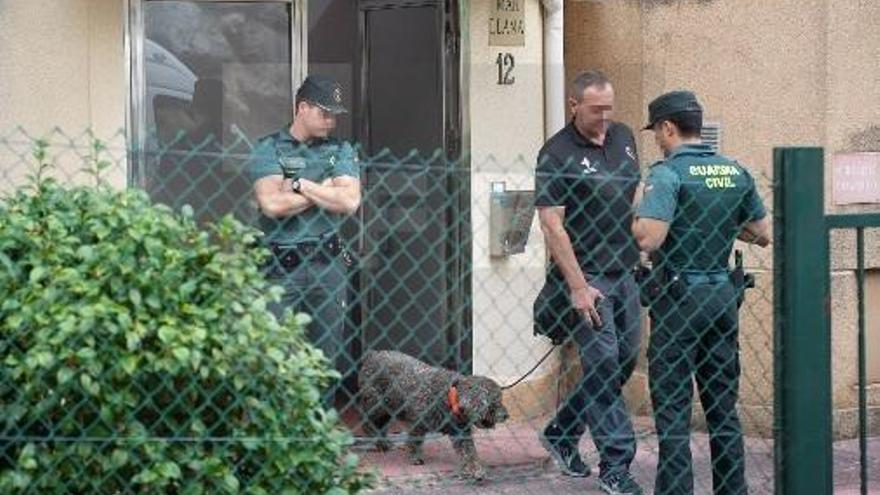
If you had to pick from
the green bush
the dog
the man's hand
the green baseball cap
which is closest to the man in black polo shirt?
the man's hand

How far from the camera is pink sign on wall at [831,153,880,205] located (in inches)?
365

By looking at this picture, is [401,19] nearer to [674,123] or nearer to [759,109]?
[759,109]

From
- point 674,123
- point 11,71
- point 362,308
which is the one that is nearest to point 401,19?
point 362,308

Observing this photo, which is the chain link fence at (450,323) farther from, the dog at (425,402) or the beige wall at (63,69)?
the beige wall at (63,69)

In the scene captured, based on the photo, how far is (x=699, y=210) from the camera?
6.55 metres

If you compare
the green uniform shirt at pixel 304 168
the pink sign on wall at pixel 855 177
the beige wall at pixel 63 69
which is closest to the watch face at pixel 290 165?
the green uniform shirt at pixel 304 168

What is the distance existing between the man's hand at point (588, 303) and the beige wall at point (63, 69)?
7.23ft

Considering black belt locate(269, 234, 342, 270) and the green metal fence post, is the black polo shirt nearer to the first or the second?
black belt locate(269, 234, 342, 270)

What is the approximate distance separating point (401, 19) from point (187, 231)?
198 inches

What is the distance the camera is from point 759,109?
927 centimetres

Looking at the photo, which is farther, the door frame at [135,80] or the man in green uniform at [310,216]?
the door frame at [135,80]

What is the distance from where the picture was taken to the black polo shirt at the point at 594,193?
761 centimetres

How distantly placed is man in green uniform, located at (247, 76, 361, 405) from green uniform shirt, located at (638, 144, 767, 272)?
1.54m

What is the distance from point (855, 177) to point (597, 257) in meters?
2.17
